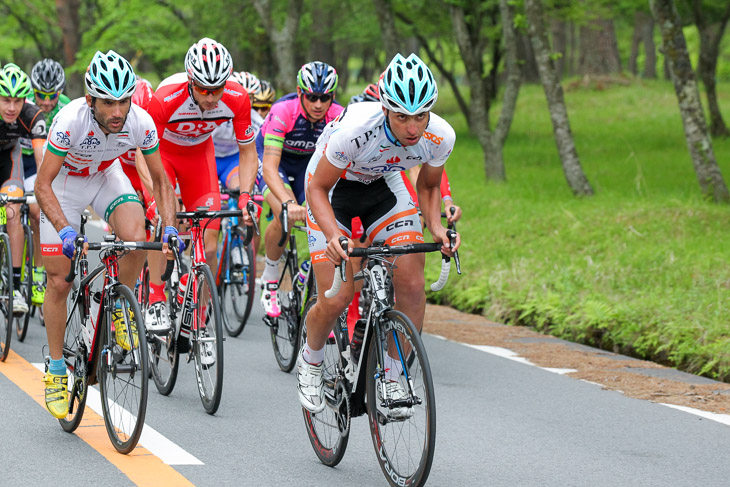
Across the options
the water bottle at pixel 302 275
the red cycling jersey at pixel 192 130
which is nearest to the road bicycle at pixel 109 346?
the red cycling jersey at pixel 192 130

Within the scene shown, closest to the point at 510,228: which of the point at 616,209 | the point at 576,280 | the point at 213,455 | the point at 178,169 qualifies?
the point at 616,209

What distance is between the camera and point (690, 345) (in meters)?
8.16

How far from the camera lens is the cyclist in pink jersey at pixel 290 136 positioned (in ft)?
25.4

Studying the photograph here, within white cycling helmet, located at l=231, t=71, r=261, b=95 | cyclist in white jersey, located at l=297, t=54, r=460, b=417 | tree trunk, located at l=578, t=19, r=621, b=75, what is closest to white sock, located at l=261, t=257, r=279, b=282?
white cycling helmet, located at l=231, t=71, r=261, b=95

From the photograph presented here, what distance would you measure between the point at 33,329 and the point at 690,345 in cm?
578

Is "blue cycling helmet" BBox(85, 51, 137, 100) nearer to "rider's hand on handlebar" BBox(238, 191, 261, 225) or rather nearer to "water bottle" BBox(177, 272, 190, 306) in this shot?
"rider's hand on handlebar" BBox(238, 191, 261, 225)

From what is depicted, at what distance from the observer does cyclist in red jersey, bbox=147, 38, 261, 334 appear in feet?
23.0

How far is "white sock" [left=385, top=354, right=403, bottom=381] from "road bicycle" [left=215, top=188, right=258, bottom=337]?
446cm

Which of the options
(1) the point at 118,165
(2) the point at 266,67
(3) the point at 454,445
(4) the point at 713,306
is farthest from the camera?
(2) the point at 266,67

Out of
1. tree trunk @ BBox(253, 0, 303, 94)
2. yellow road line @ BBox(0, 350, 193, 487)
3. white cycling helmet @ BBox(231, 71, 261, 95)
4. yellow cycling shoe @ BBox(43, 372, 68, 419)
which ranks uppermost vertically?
tree trunk @ BBox(253, 0, 303, 94)

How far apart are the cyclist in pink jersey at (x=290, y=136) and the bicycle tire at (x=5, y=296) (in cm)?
199

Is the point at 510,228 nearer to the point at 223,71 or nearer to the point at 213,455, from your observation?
the point at 223,71

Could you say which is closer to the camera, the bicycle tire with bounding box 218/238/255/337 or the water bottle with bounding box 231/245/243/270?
the bicycle tire with bounding box 218/238/255/337

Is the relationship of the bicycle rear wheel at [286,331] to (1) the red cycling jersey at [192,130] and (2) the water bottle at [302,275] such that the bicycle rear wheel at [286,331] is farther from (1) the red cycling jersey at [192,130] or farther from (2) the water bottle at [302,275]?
(1) the red cycling jersey at [192,130]
